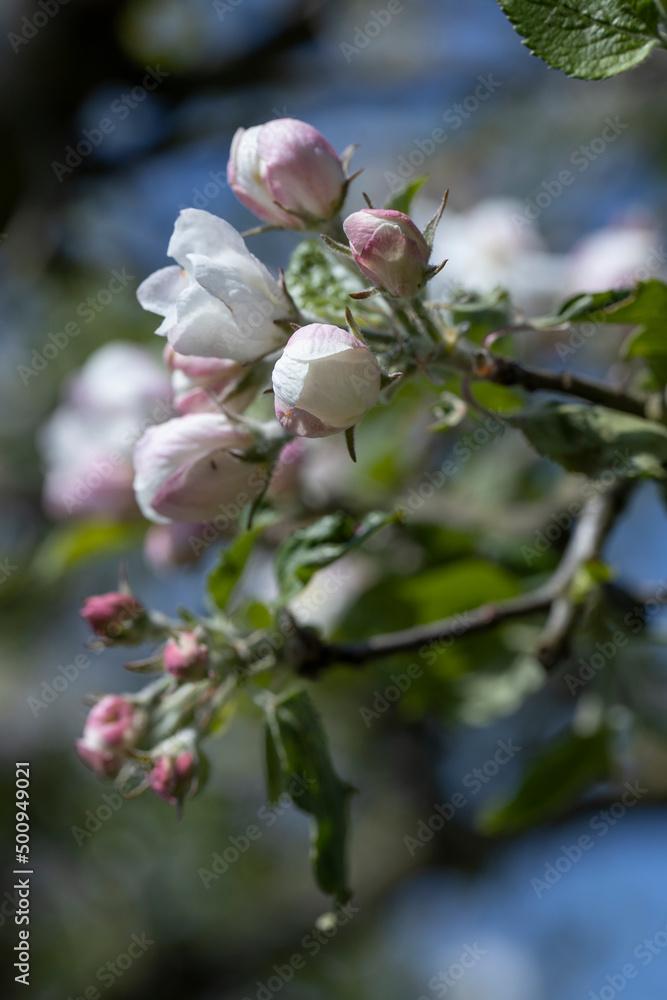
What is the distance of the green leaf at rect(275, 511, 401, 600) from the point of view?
86cm

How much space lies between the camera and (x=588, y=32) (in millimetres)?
698

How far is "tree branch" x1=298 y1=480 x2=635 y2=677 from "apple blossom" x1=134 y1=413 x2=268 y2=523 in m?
0.18

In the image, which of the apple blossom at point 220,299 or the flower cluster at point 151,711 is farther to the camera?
the flower cluster at point 151,711

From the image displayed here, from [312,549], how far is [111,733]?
0.25m

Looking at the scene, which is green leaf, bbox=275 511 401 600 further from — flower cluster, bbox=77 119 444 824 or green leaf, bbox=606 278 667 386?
green leaf, bbox=606 278 667 386

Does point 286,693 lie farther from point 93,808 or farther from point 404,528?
point 93,808

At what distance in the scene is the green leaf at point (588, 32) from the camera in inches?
26.9

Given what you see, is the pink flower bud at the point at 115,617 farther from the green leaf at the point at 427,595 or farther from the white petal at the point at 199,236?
the green leaf at the point at 427,595

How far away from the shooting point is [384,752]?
2658 mm

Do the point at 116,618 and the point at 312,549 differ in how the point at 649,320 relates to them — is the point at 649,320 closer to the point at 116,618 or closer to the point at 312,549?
the point at 312,549

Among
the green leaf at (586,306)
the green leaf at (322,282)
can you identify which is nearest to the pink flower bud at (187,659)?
the green leaf at (322,282)

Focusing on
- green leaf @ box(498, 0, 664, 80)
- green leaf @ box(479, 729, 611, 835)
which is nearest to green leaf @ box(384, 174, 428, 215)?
green leaf @ box(498, 0, 664, 80)

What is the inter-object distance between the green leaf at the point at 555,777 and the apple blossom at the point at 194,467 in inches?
31.3

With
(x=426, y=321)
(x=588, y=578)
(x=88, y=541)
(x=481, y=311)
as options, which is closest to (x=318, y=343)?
(x=426, y=321)
